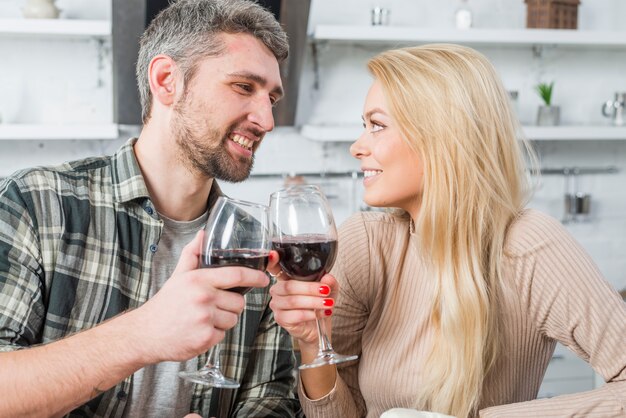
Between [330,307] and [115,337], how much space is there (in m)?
0.34

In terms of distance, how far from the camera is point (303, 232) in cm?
118

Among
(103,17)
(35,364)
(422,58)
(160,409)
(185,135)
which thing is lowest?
(160,409)

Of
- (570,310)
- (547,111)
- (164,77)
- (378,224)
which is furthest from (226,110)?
(547,111)

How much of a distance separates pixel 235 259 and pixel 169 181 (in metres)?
0.56

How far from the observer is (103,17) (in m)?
3.38

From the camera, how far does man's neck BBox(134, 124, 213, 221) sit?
159 centimetres

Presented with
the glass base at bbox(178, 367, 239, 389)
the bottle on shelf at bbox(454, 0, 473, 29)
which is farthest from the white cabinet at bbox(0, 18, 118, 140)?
the glass base at bbox(178, 367, 239, 389)

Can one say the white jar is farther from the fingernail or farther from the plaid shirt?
the fingernail

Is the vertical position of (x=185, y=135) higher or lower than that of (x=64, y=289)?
higher

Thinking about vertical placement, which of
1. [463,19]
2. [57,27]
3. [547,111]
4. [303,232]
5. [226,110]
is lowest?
[303,232]

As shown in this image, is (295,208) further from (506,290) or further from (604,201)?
(604,201)

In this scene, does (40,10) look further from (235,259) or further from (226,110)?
(235,259)

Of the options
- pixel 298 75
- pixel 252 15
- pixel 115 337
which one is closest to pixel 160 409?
pixel 115 337

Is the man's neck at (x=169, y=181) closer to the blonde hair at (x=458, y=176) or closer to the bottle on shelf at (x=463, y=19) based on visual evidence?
the blonde hair at (x=458, y=176)
